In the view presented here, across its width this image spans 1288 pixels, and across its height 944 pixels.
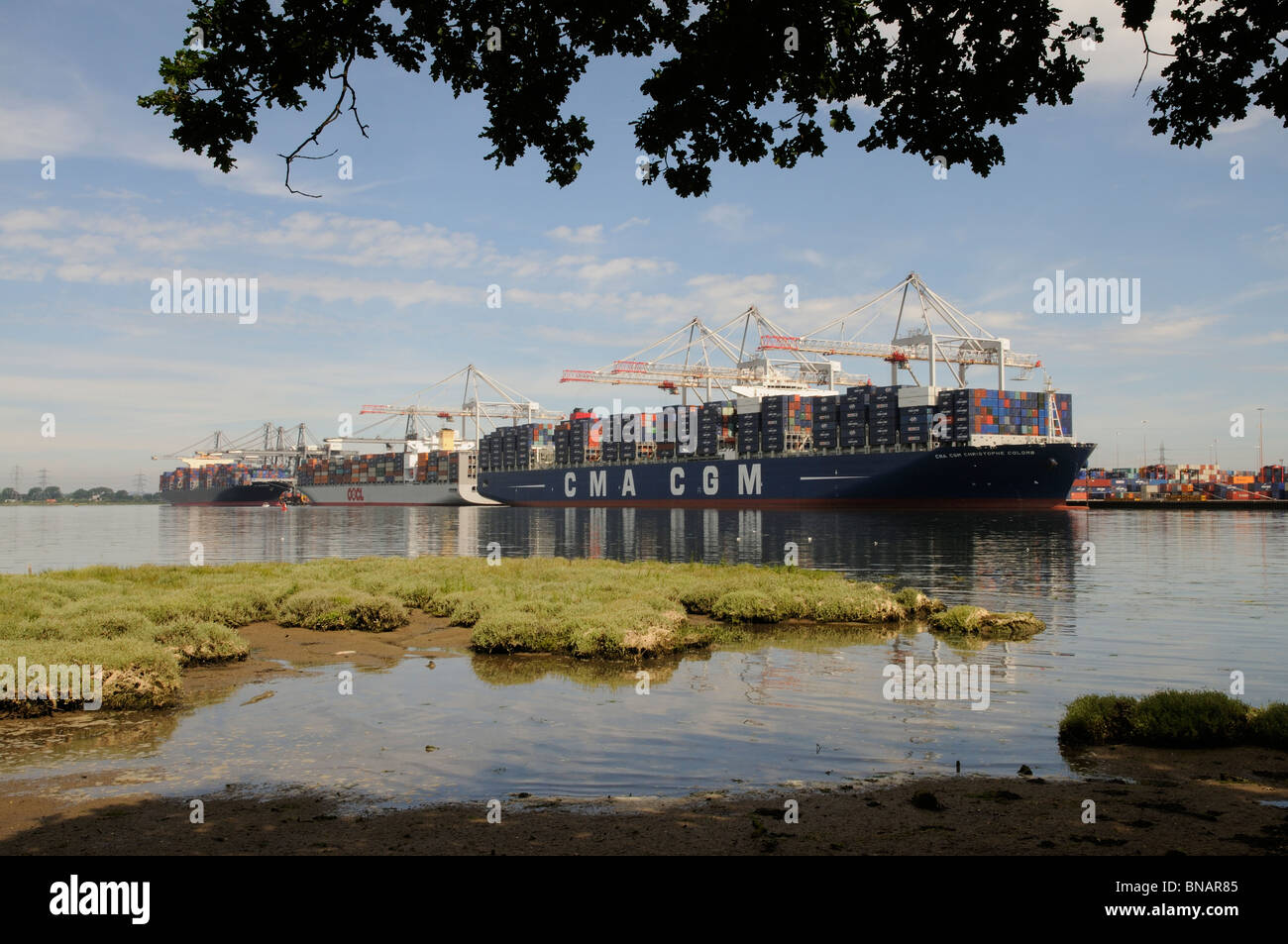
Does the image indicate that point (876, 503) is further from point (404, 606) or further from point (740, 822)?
point (740, 822)

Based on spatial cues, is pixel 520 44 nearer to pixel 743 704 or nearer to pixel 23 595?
pixel 743 704

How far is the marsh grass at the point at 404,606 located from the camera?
15.1 meters

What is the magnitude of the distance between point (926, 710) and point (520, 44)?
410 inches

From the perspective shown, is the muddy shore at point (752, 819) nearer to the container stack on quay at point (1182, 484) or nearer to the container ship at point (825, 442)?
the container ship at point (825, 442)

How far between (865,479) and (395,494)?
105021 millimetres

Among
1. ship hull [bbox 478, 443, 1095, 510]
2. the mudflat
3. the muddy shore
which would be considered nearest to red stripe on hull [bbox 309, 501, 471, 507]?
ship hull [bbox 478, 443, 1095, 510]

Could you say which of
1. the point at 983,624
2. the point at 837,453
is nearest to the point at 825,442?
the point at 837,453

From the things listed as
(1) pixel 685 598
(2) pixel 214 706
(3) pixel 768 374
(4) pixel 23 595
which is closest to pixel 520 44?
(2) pixel 214 706

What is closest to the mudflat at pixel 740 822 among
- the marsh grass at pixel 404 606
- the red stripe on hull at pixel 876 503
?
the marsh grass at pixel 404 606

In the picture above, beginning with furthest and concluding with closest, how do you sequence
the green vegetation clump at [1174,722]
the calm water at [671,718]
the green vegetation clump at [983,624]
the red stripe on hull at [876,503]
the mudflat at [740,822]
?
the red stripe on hull at [876,503], the green vegetation clump at [983,624], the green vegetation clump at [1174,722], the calm water at [671,718], the mudflat at [740,822]

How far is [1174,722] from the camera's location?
34.4 feet

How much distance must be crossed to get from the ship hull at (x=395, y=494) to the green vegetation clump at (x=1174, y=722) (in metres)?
143

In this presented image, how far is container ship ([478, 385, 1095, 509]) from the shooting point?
89.0 m

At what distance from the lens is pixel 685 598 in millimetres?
22391
